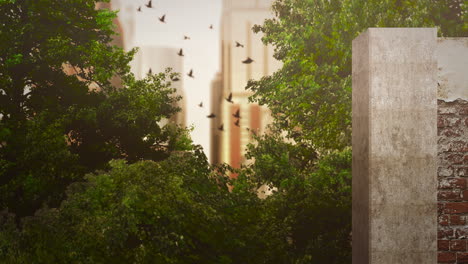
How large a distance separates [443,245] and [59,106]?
17.5 meters

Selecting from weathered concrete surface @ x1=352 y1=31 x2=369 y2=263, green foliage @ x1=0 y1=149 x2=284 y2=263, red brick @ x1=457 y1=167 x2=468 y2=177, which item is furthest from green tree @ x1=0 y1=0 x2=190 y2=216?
red brick @ x1=457 y1=167 x2=468 y2=177

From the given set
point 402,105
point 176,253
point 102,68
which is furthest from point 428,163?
point 102,68

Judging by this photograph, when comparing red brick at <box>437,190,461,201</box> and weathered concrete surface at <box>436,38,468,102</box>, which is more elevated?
weathered concrete surface at <box>436,38,468,102</box>

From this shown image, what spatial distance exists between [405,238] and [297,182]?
17399 mm

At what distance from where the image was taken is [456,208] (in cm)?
374

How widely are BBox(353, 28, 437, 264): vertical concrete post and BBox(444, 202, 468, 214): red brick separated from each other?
118 millimetres

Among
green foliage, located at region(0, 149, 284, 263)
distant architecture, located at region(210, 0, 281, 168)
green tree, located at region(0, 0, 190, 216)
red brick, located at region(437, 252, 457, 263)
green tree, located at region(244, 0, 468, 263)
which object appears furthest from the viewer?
distant architecture, located at region(210, 0, 281, 168)

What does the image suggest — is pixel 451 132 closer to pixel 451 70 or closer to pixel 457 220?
pixel 451 70

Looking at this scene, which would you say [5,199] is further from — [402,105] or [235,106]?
[235,106]

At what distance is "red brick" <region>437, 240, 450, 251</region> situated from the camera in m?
3.76

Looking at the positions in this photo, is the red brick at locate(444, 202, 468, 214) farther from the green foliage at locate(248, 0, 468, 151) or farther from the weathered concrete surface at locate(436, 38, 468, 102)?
the green foliage at locate(248, 0, 468, 151)

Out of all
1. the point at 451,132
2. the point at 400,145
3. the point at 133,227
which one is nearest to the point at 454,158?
the point at 451,132

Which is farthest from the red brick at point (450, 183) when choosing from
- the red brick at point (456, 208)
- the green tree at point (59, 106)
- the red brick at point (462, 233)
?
the green tree at point (59, 106)

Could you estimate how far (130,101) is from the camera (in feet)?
69.9
